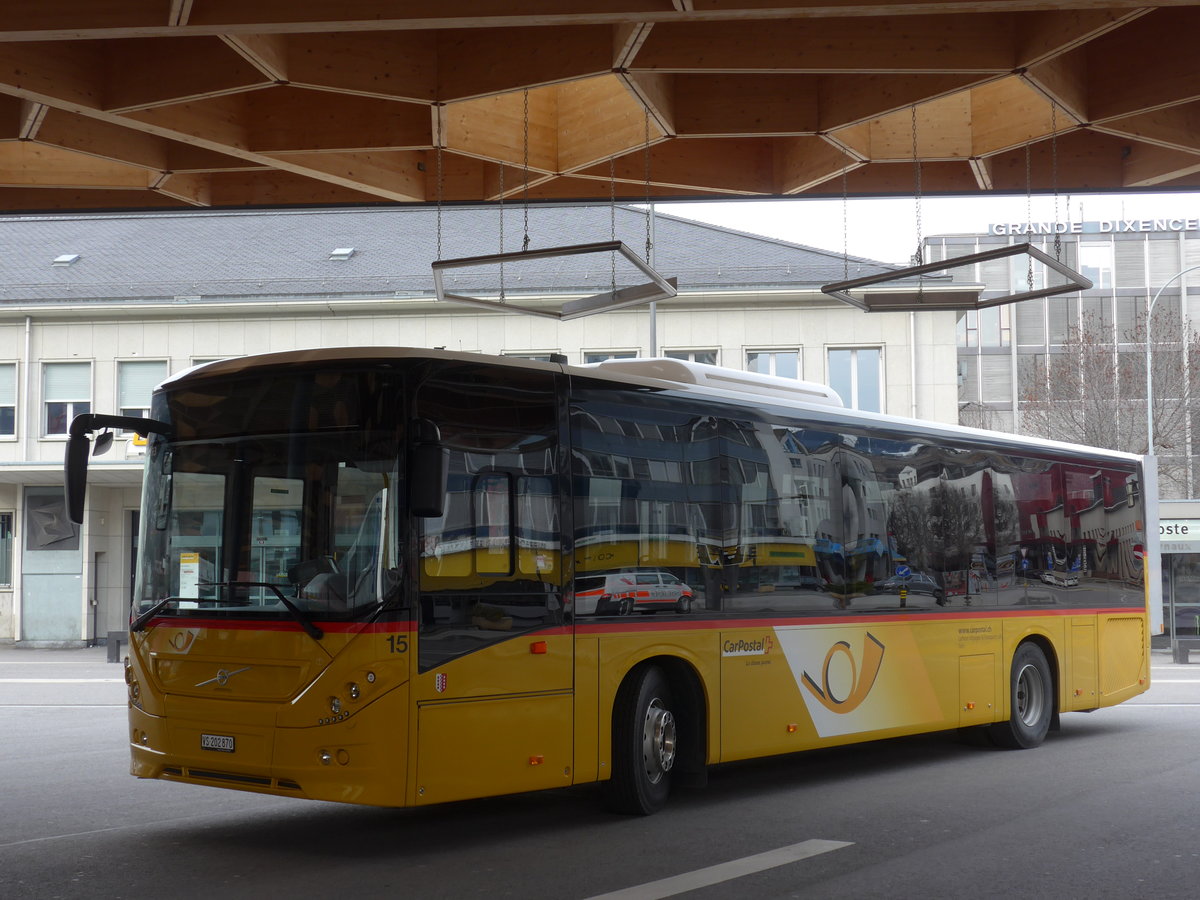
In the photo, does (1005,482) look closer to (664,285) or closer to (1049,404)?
(664,285)

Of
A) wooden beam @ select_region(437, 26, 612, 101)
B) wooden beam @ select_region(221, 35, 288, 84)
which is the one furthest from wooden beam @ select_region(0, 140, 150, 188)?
wooden beam @ select_region(437, 26, 612, 101)

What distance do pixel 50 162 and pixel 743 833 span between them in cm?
927

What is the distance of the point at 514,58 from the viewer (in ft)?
36.9

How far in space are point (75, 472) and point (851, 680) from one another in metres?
6.53

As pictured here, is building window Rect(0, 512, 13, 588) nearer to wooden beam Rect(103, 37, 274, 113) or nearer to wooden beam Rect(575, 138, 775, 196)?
wooden beam Rect(575, 138, 775, 196)

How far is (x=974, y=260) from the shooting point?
44.2 feet

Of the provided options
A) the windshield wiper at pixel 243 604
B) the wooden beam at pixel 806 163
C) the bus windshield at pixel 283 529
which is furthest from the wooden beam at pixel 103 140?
the wooden beam at pixel 806 163

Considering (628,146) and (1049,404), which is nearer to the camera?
(628,146)

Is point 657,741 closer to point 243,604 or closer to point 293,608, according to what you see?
point 293,608

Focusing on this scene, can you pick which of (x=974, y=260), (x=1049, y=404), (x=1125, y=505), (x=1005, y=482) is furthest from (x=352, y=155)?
(x=1049, y=404)

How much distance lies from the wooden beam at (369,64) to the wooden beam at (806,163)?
4.20m

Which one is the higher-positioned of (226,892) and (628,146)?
(628,146)

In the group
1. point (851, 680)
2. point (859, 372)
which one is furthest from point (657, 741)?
point (859, 372)

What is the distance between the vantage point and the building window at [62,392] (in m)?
38.2
